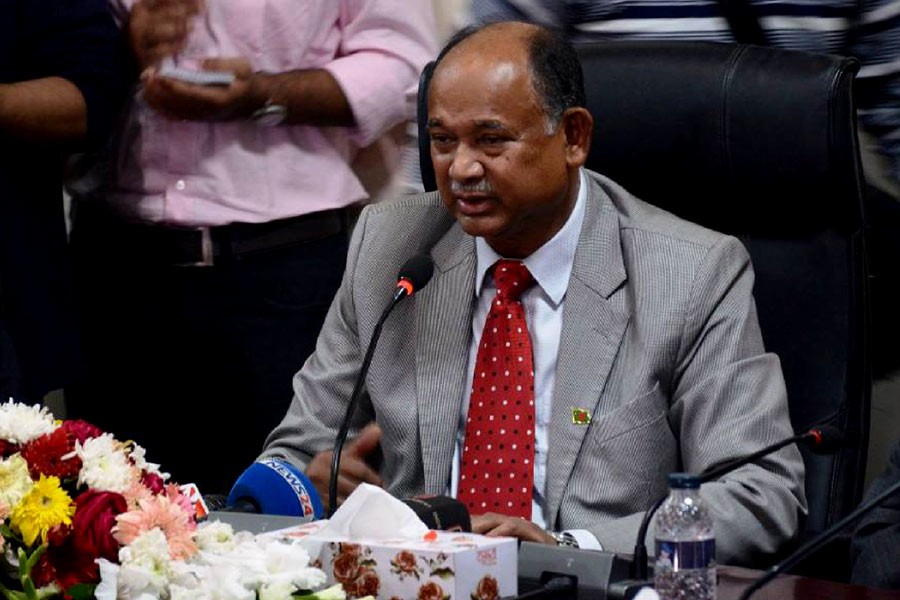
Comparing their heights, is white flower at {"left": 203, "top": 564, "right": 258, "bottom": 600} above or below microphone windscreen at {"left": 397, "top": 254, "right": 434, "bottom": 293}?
below

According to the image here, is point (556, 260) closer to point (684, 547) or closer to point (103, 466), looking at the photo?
point (684, 547)

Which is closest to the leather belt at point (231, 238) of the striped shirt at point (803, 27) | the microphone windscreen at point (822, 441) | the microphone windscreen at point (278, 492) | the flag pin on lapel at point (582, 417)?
the striped shirt at point (803, 27)

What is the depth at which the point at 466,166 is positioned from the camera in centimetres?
231

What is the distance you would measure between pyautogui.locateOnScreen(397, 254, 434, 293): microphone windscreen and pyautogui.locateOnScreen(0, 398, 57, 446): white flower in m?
0.66

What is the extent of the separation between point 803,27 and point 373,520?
1.39 meters

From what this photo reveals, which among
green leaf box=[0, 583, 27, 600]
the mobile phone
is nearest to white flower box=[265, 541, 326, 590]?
green leaf box=[0, 583, 27, 600]

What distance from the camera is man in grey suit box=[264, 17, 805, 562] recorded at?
221 centimetres

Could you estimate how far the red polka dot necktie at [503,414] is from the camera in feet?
7.46

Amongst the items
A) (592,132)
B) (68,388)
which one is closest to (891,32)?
(592,132)

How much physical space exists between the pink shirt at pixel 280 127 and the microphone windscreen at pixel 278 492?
1.11 metres

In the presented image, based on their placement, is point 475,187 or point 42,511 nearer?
point 42,511

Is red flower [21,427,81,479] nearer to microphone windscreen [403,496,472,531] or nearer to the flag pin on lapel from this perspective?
microphone windscreen [403,496,472,531]

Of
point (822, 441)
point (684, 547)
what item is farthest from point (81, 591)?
point (822, 441)

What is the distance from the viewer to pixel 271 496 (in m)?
1.98
